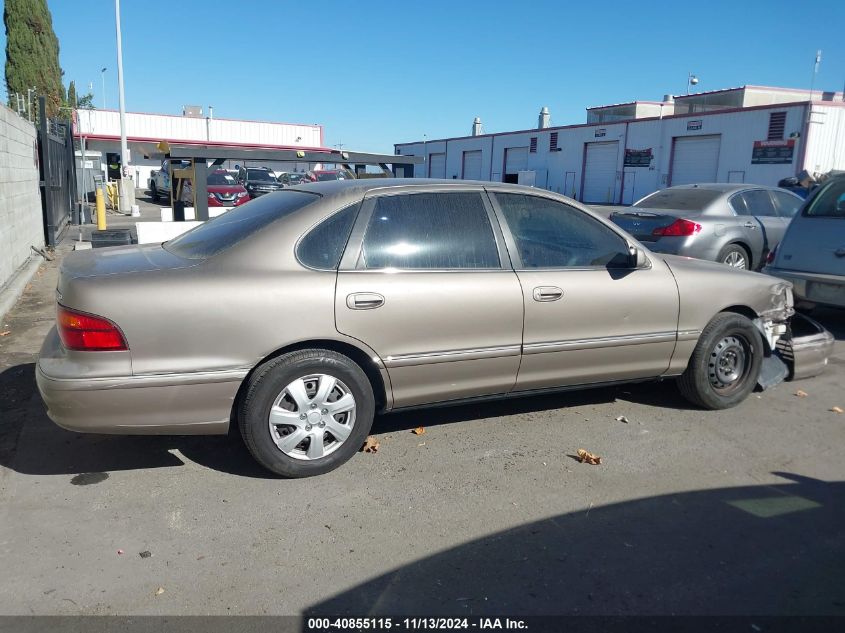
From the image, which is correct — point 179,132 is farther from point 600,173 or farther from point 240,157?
point 240,157

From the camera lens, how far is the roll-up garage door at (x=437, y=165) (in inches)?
2060

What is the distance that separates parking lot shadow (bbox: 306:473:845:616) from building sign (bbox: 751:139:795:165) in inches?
1103

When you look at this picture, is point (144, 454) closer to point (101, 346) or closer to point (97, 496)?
point (97, 496)

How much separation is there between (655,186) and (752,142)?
18.5 feet

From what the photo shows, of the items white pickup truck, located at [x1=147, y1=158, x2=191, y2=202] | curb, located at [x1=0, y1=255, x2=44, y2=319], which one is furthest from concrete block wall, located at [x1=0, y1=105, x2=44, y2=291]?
white pickup truck, located at [x1=147, y1=158, x2=191, y2=202]

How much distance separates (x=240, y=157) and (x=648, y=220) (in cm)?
548

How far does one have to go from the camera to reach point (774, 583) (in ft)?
9.82

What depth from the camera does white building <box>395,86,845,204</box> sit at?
90.8 ft

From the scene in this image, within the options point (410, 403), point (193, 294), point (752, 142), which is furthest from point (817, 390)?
point (752, 142)

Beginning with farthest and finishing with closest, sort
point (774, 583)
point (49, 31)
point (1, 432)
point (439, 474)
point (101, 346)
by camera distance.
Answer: point (49, 31)
point (1, 432)
point (439, 474)
point (101, 346)
point (774, 583)

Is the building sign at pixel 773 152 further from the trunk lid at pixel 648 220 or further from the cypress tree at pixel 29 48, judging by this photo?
the cypress tree at pixel 29 48

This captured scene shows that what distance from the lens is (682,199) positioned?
1012cm

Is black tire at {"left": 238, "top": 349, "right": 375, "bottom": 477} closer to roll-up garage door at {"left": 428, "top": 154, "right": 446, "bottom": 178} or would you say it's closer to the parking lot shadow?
the parking lot shadow

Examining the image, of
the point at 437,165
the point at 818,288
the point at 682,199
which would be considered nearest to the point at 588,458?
the point at 818,288
